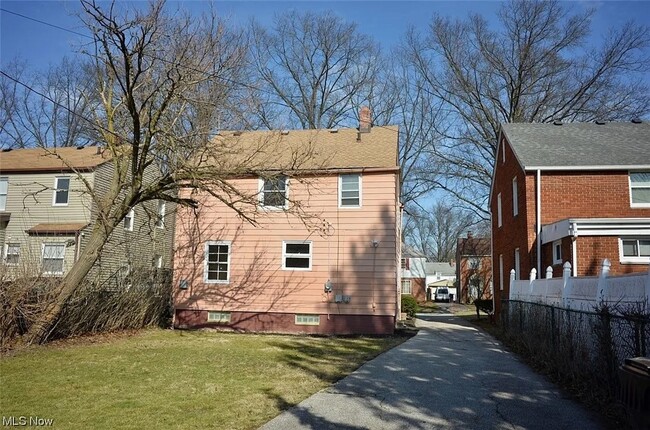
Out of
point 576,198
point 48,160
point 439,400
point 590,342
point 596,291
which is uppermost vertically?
point 48,160

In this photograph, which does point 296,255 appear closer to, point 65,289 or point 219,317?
point 219,317

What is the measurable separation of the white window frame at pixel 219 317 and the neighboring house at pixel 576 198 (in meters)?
10.2

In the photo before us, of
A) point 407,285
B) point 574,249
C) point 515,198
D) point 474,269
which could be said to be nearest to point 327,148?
point 515,198

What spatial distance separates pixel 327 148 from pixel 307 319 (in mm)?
6162

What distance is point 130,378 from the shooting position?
9070mm

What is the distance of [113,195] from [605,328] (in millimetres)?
11817

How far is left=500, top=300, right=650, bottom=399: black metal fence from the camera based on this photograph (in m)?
5.95

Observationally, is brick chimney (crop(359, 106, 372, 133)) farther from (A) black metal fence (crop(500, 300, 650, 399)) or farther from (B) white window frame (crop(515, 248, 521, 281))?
(A) black metal fence (crop(500, 300, 650, 399))

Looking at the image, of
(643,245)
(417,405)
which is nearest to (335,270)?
(643,245)

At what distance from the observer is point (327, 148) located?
19.4 metres

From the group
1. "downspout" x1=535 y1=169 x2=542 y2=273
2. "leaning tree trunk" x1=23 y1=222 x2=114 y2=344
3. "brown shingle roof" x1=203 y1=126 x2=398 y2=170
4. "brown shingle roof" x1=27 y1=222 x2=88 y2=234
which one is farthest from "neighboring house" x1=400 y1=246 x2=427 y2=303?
"leaning tree trunk" x1=23 y1=222 x2=114 y2=344

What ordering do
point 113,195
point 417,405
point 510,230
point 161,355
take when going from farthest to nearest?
point 510,230
point 113,195
point 161,355
point 417,405

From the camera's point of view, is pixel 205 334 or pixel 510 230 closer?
pixel 205 334

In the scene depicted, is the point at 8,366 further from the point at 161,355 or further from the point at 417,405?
the point at 417,405
